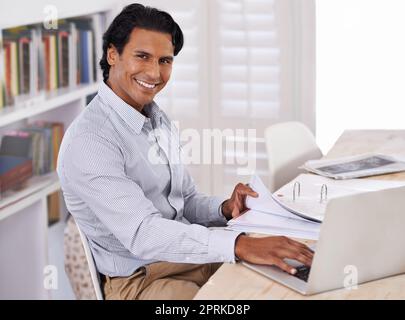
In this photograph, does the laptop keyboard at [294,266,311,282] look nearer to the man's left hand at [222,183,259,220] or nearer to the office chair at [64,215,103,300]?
the man's left hand at [222,183,259,220]

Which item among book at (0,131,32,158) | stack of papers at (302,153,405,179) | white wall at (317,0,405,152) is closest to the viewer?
stack of papers at (302,153,405,179)

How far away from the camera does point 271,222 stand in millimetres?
1715

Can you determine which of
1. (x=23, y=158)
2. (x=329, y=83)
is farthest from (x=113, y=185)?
(x=329, y=83)

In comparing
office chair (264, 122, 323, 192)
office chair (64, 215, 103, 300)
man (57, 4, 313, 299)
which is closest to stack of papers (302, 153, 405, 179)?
office chair (264, 122, 323, 192)

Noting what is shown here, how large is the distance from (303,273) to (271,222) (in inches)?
9.4

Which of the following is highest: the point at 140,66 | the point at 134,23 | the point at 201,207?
the point at 134,23

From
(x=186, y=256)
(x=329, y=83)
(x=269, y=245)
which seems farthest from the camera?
(x=329, y=83)

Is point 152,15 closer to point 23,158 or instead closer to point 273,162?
point 273,162

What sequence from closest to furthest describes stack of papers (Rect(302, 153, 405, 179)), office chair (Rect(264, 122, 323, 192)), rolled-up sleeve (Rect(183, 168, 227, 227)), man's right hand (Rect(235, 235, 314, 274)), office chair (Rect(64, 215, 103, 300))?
man's right hand (Rect(235, 235, 314, 274)) < rolled-up sleeve (Rect(183, 168, 227, 227)) < stack of papers (Rect(302, 153, 405, 179)) < office chair (Rect(264, 122, 323, 192)) < office chair (Rect(64, 215, 103, 300))

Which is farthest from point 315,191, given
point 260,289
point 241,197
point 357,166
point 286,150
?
point 286,150

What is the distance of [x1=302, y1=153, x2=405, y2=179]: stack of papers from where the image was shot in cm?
223

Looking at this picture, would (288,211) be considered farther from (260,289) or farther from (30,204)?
(30,204)

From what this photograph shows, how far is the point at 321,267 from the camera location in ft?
4.58
